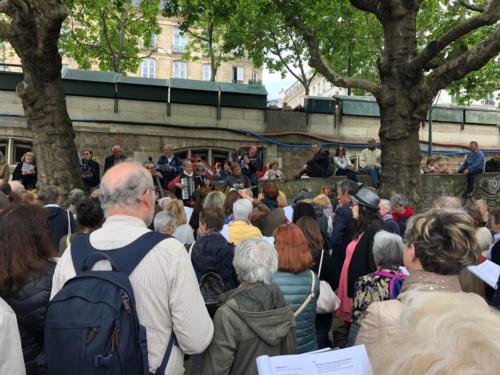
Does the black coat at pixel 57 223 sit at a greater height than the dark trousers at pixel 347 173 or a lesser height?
lesser

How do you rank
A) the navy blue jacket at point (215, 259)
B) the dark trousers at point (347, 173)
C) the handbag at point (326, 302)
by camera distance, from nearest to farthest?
the handbag at point (326, 302), the navy blue jacket at point (215, 259), the dark trousers at point (347, 173)

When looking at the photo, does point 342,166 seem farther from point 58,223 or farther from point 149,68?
point 149,68

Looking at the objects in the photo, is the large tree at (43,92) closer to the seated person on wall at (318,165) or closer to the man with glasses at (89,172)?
the man with glasses at (89,172)

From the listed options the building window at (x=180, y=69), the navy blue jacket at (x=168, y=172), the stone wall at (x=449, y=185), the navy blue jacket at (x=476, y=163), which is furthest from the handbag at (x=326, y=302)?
the building window at (x=180, y=69)

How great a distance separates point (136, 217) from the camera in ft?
7.37

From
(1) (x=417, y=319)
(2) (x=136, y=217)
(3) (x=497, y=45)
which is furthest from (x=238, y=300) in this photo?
(3) (x=497, y=45)

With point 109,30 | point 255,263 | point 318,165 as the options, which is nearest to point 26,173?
point 318,165

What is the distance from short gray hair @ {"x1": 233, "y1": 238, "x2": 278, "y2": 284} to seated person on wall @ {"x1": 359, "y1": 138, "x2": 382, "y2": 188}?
11.4 m

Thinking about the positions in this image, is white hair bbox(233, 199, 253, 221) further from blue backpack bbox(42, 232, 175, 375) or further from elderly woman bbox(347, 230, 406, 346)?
blue backpack bbox(42, 232, 175, 375)

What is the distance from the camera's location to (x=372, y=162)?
46.3 feet

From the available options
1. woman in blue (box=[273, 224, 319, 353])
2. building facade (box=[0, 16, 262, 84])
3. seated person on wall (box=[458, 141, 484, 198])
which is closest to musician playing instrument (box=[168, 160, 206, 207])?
woman in blue (box=[273, 224, 319, 353])

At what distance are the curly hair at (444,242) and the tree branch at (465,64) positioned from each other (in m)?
7.32

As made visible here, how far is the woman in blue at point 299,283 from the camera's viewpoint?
3.17 metres

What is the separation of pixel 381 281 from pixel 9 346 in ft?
7.17
